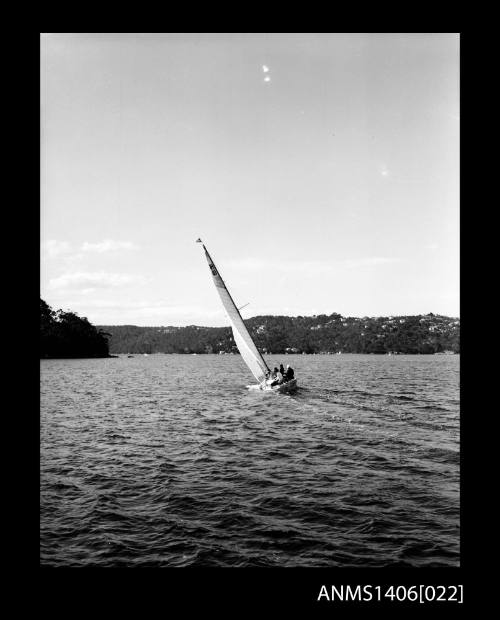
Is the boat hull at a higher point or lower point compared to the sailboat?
lower

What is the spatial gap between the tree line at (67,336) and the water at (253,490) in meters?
130

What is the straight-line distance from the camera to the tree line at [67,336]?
14712 centimetres

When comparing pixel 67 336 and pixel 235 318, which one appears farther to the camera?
pixel 67 336

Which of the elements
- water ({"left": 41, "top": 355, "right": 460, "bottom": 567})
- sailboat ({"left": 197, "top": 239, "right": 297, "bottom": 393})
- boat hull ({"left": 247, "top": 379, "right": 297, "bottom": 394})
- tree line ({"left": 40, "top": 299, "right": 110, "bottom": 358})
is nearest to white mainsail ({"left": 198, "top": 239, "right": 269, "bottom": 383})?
sailboat ({"left": 197, "top": 239, "right": 297, "bottom": 393})

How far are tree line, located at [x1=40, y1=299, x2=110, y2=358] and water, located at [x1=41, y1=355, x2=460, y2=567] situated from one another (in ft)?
428

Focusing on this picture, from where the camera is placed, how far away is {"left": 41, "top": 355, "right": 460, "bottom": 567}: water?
33.1 feet

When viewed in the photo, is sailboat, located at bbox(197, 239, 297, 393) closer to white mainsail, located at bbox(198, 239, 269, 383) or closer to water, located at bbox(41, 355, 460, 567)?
white mainsail, located at bbox(198, 239, 269, 383)

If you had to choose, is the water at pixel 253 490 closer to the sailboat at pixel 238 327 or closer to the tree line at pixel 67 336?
the sailboat at pixel 238 327

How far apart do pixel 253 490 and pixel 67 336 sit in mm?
157258

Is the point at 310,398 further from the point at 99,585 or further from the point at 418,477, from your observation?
the point at 99,585

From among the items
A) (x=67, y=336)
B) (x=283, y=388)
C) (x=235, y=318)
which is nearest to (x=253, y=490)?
(x=235, y=318)

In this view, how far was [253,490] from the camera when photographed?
570 inches

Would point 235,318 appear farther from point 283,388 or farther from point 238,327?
point 283,388
